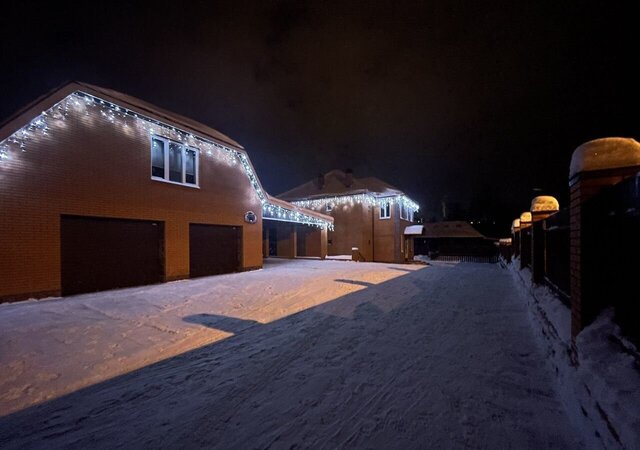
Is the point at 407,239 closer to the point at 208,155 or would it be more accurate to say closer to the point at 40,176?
the point at 208,155

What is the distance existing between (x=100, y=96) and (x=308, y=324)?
9.52 meters

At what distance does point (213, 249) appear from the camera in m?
12.6

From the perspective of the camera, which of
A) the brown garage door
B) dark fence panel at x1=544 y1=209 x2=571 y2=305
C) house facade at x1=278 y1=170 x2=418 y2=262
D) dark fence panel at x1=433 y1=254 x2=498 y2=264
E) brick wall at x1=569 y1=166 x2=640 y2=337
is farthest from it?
dark fence panel at x1=433 y1=254 x2=498 y2=264

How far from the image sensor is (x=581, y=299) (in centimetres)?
281

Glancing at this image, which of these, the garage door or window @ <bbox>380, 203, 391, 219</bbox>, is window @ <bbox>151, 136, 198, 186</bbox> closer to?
the garage door

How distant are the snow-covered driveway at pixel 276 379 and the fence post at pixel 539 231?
1.03 metres

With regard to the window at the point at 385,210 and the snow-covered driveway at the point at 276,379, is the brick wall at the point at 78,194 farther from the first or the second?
the window at the point at 385,210

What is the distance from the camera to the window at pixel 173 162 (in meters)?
10.6

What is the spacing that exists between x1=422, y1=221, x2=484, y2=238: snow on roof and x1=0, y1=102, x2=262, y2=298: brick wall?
2921 centimetres

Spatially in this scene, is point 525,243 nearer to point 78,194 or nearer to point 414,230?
point 78,194

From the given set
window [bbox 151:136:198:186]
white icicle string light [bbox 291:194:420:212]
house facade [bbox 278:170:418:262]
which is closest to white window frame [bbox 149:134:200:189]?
window [bbox 151:136:198:186]

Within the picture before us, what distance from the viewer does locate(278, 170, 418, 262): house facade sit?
23.2 metres

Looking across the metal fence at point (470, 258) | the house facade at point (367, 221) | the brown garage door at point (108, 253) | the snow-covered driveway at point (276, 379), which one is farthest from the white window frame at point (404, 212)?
the brown garage door at point (108, 253)

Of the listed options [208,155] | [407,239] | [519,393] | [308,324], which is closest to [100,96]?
[208,155]
